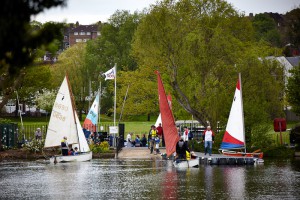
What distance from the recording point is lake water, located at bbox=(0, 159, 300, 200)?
25609 mm

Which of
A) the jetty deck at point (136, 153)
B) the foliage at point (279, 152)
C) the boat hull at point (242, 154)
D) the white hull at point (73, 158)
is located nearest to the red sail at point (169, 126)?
the boat hull at point (242, 154)

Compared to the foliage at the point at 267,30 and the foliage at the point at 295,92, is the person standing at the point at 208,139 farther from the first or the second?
the foliage at the point at 267,30

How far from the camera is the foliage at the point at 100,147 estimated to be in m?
49.3

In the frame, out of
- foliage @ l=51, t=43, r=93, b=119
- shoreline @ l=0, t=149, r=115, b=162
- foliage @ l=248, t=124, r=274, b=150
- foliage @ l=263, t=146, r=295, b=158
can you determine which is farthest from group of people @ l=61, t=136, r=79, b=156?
foliage @ l=51, t=43, r=93, b=119

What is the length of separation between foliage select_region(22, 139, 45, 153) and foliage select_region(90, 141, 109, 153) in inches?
121

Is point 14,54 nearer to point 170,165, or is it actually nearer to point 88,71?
point 170,165

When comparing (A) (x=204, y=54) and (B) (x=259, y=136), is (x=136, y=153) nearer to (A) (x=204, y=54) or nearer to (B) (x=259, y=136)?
(B) (x=259, y=136)

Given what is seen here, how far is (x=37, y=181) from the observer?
3158 cm

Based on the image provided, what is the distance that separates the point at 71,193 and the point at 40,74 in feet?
197

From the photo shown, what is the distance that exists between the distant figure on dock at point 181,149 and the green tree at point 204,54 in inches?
480

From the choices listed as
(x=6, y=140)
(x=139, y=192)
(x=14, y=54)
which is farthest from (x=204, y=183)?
(x=6, y=140)

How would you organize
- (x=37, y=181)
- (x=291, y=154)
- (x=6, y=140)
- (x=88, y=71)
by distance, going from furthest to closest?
(x=88, y=71) < (x=6, y=140) < (x=291, y=154) < (x=37, y=181)

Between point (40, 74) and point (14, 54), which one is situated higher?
point (40, 74)

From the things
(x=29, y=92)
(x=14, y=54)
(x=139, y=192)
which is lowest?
(x=139, y=192)
